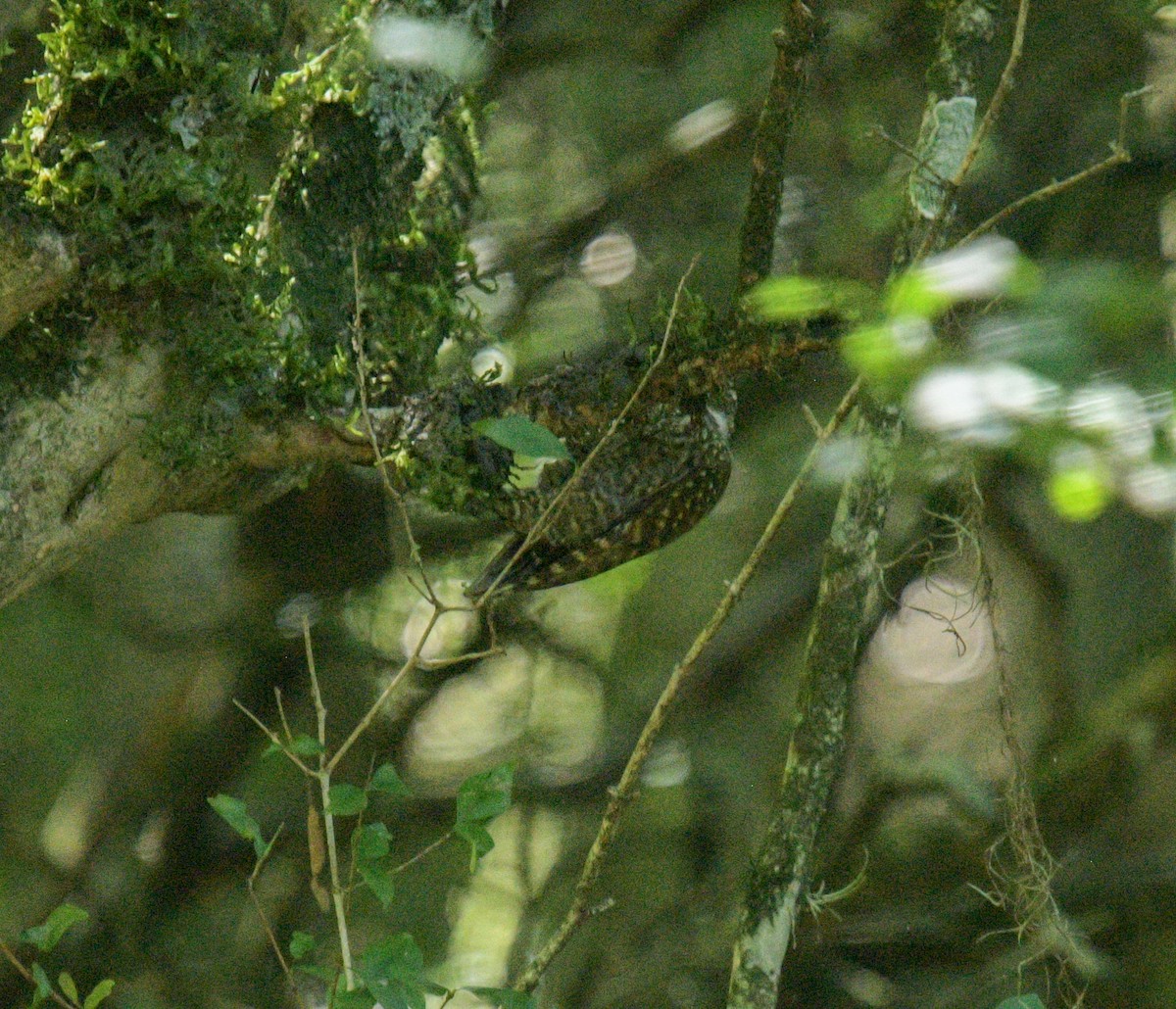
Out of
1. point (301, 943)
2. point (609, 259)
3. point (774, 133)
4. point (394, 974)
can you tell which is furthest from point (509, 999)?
point (609, 259)

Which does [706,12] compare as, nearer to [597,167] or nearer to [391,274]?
[597,167]

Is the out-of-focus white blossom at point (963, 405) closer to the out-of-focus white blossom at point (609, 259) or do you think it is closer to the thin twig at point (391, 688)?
the thin twig at point (391, 688)

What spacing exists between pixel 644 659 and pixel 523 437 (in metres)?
2.29

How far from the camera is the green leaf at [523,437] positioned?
52.4 inches

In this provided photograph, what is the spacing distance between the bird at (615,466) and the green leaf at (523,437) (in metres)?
0.33

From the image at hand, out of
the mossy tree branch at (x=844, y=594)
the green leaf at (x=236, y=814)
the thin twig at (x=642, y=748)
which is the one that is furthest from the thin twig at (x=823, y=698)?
the green leaf at (x=236, y=814)

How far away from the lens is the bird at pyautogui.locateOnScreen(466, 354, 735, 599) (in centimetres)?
171

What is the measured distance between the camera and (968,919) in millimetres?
2932

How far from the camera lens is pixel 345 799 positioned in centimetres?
149

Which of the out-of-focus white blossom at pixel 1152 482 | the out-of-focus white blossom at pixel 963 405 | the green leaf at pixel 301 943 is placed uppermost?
the out-of-focus white blossom at pixel 963 405

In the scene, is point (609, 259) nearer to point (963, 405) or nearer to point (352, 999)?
point (352, 999)

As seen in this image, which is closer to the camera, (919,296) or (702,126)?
(919,296)

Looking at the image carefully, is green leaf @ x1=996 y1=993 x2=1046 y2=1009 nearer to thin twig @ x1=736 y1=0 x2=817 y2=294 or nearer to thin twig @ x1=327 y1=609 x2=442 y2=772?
thin twig @ x1=327 y1=609 x2=442 y2=772

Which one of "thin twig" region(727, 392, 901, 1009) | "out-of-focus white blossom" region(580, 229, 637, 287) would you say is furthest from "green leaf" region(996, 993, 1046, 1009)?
"out-of-focus white blossom" region(580, 229, 637, 287)
